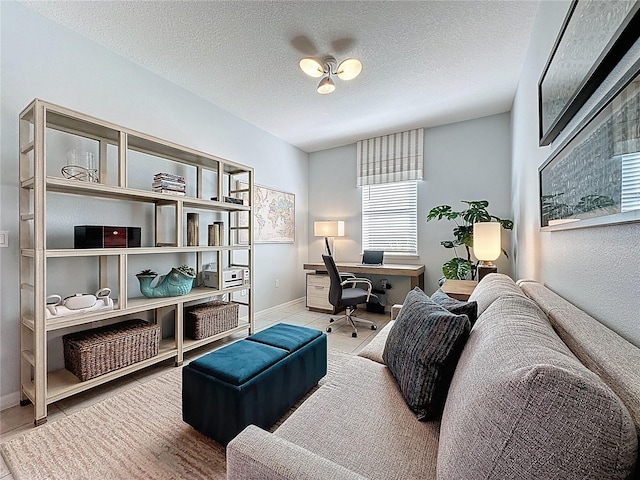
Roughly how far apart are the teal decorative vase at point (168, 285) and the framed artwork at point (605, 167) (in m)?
2.75

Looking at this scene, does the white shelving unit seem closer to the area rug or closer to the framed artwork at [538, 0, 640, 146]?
the area rug

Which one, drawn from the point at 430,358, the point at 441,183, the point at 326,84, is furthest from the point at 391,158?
the point at 430,358

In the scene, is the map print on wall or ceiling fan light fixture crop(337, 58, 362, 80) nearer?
ceiling fan light fixture crop(337, 58, 362, 80)

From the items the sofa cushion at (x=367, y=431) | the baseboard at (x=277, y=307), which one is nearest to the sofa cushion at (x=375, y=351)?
the sofa cushion at (x=367, y=431)

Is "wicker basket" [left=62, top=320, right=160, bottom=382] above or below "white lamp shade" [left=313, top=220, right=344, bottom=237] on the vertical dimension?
below

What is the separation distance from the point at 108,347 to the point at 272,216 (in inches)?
105

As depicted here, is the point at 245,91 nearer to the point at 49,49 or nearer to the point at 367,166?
the point at 49,49

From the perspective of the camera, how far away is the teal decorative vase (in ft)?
7.99

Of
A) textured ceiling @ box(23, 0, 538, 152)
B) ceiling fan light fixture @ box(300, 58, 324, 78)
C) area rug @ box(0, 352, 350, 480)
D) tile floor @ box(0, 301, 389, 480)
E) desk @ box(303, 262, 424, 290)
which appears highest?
textured ceiling @ box(23, 0, 538, 152)

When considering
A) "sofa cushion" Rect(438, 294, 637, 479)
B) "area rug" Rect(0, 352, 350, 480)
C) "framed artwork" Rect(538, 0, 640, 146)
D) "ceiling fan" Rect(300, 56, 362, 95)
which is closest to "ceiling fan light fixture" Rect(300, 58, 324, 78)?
"ceiling fan" Rect(300, 56, 362, 95)

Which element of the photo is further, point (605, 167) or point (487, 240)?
point (487, 240)

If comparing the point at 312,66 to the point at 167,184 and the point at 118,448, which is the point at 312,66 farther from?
the point at 118,448

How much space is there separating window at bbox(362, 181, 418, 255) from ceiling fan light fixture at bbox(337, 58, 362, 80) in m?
2.22

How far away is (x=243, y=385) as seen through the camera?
1.40 metres
